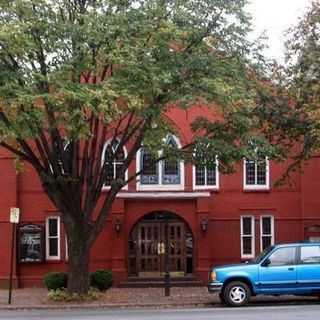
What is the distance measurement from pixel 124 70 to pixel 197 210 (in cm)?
1245

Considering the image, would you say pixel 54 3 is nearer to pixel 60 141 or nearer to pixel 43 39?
pixel 43 39

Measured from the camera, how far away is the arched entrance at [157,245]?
106ft

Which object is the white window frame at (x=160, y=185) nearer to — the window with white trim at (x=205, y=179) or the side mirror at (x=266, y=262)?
the window with white trim at (x=205, y=179)

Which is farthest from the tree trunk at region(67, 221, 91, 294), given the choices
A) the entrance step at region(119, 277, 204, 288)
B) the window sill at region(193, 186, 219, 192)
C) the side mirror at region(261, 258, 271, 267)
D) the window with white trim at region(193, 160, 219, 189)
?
the window with white trim at region(193, 160, 219, 189)

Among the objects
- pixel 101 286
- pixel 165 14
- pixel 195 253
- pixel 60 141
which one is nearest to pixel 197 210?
pixel 195 253

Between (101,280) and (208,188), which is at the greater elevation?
(208,188)

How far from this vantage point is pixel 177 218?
32719 millimetres

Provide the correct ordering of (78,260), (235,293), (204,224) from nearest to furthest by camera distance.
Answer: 1. (235,293)
2. (78,260)
3. (204,224)

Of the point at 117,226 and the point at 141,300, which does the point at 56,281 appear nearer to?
the point at 141,300

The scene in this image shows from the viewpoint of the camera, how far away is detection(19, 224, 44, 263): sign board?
31.9m

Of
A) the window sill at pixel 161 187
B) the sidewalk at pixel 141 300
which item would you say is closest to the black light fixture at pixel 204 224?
the window sill at pixel 161 187

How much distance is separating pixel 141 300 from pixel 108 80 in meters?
7.87

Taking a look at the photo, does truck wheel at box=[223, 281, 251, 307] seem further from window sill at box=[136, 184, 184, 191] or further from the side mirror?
window sill at box=[136, 184, 184, 191]

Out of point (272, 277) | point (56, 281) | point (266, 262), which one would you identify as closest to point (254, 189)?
point (56, 281)
